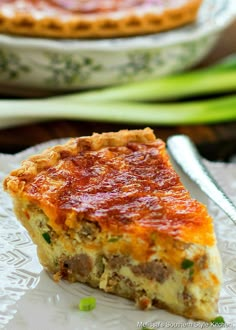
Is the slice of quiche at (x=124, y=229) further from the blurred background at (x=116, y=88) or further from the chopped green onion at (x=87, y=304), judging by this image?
the blurred background at (x=116, y=88)

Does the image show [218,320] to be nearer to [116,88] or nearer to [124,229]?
[124,229]

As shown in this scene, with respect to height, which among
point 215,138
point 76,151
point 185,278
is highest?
point 215,138

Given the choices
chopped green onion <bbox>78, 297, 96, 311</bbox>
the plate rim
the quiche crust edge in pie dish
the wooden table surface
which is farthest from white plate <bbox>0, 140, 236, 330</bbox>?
the quiche crust edge in pie dish

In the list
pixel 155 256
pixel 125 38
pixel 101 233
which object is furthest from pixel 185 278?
pixel 125 38

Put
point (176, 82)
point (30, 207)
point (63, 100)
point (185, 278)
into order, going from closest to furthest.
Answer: point (185, 278), point (30, 207), point (63, 100), point (176, 82)

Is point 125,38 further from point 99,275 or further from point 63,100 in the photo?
point 99,275

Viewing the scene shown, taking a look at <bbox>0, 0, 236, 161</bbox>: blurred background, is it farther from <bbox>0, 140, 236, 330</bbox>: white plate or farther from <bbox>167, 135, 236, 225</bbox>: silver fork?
<bbox>0, 140, 236, 330</bbox>: white plate
